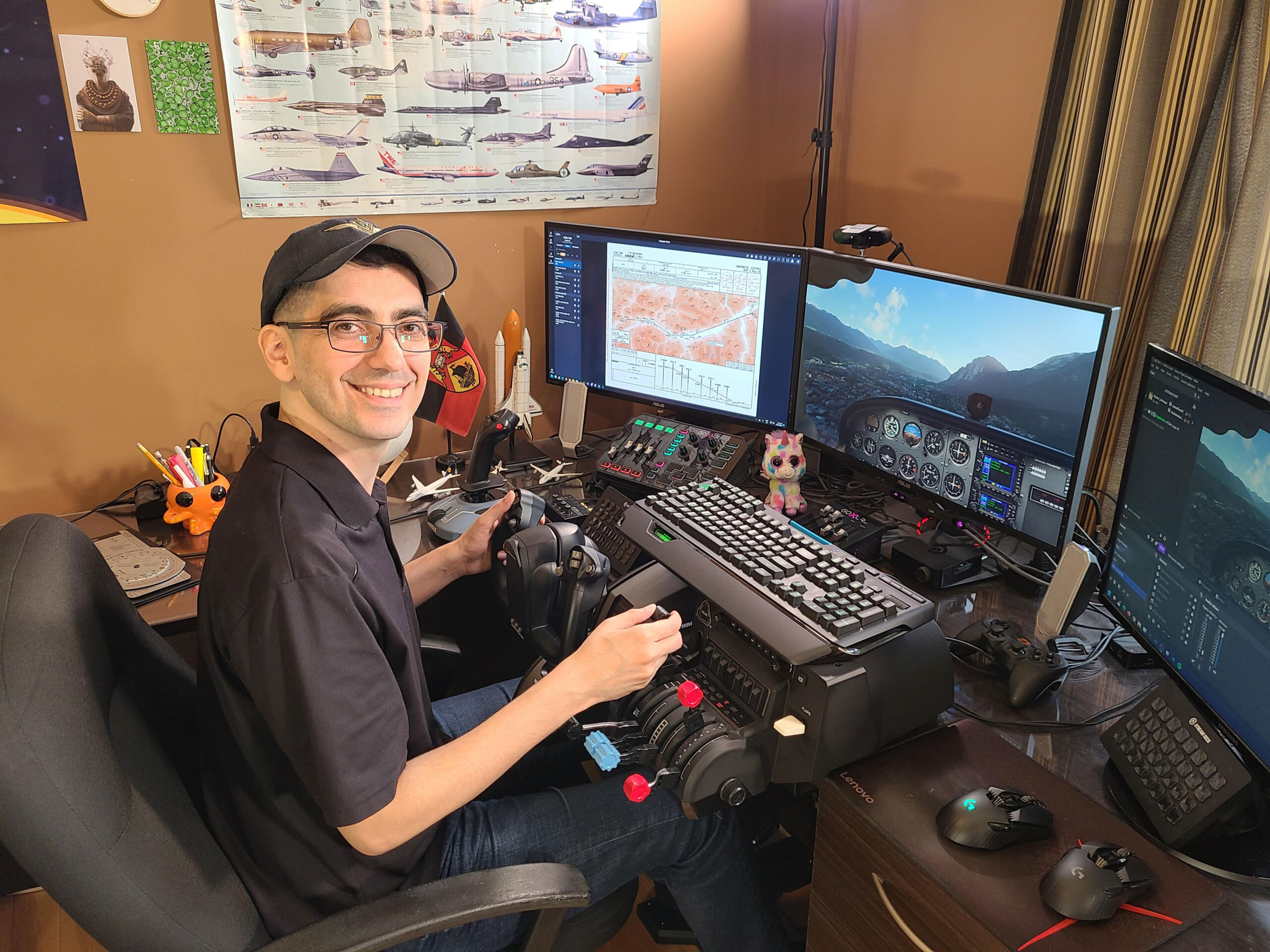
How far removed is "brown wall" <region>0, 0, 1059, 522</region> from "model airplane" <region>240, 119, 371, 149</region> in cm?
7

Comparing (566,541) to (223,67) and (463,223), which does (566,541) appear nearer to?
(463,223)

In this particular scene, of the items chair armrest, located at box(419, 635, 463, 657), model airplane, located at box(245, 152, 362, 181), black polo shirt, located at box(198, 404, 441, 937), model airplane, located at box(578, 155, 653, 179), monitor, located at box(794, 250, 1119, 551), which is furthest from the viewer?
model airplane, located at box(578, 155, 653, 179)

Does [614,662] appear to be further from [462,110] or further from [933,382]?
[462,110]

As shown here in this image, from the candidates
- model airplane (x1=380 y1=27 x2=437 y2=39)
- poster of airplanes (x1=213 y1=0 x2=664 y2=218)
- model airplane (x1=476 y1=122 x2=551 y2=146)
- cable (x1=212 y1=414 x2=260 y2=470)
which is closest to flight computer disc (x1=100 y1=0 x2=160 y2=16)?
poster of airplanes (x1=213 y1=0 x2=664 y2=218)

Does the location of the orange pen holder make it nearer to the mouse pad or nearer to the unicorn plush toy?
the unicorn plush toy

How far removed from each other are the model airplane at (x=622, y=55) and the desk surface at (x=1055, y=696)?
1.23m

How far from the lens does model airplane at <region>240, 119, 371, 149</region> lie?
1.89 m

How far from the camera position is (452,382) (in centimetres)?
211

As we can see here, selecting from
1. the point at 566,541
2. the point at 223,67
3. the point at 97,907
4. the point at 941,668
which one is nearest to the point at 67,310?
the point at 223,67

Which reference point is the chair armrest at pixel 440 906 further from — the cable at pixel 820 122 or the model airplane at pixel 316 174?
the cable at pixel 820 122

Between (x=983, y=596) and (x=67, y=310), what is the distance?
185 centimetres

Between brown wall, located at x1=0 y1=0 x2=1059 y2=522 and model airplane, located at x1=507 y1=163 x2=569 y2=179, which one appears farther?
model airplane, located at x1=507 y1=163 x2=569 y2=179

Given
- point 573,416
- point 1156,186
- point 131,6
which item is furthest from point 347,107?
point 1156,186

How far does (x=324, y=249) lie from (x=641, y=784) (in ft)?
2.51
